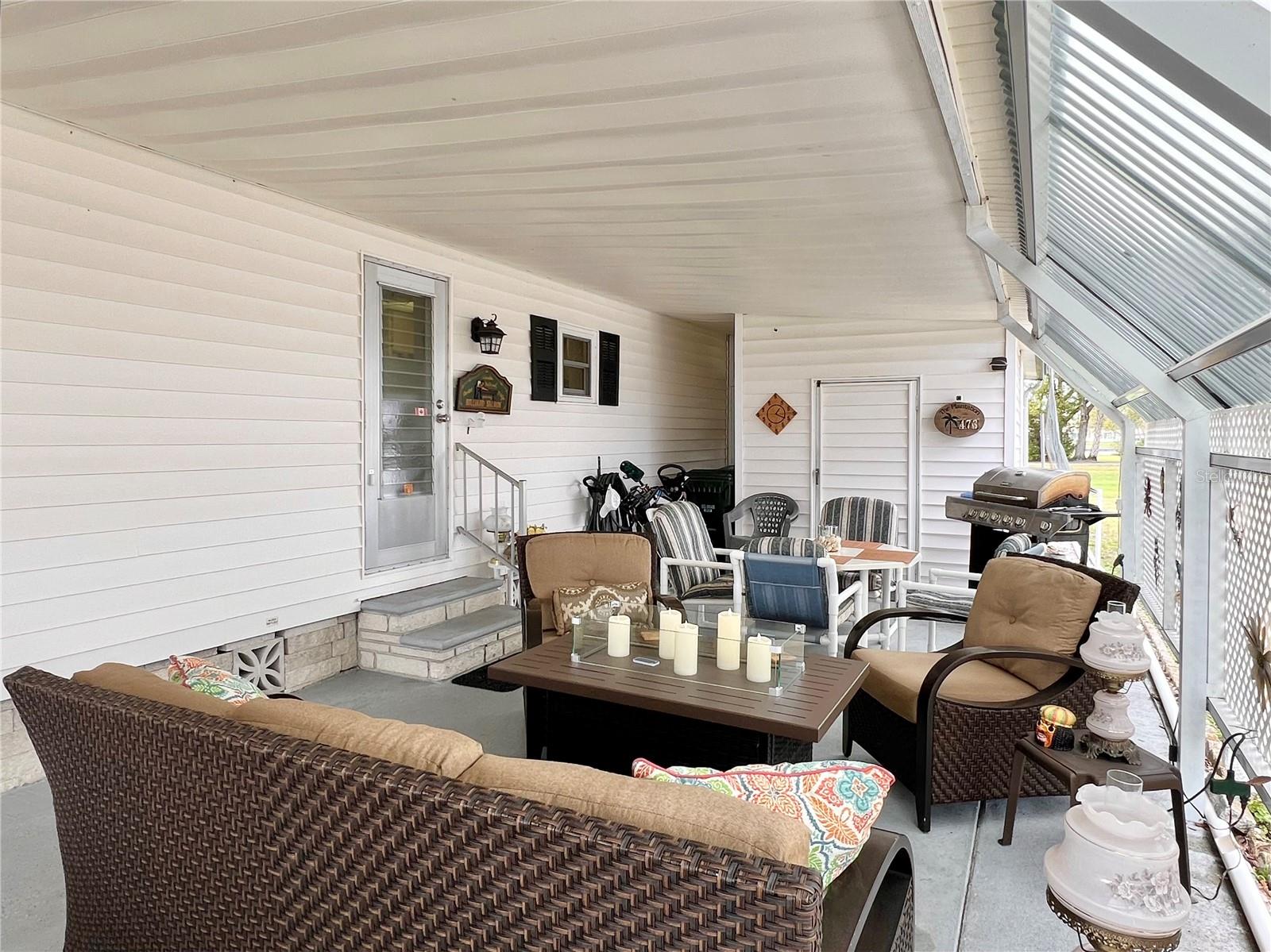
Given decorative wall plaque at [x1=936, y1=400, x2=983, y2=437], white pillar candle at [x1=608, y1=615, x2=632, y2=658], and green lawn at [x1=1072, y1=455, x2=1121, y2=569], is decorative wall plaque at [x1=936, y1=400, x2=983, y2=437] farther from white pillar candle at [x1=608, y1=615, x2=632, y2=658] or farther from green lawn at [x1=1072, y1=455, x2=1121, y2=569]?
white pillar candle at [x1=608, y1=615, x2=632, y2=658]

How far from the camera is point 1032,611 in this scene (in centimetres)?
341

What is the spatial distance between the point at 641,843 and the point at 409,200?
4198 millimetres

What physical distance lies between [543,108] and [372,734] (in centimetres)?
246

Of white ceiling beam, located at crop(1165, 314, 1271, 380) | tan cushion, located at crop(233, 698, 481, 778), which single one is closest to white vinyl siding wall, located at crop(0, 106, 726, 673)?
tan cushion, located at crop(233, 698, 481, 778)

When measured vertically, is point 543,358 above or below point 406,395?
above

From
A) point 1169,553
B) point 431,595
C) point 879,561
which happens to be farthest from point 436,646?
point 1169,553

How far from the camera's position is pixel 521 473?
22.5ft

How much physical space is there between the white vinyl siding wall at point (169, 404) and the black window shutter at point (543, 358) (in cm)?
117

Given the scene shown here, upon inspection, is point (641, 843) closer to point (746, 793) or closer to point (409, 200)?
point (746, 793)

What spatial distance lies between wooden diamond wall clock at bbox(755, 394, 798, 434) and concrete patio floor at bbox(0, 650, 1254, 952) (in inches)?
200

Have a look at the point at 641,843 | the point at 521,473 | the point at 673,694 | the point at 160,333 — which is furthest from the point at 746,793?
the point at 521,473

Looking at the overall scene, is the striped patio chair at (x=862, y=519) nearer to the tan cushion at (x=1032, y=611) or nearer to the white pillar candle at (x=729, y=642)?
the tan cushion at (x=1032, y=611)

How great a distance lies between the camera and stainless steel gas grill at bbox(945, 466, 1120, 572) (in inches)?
214

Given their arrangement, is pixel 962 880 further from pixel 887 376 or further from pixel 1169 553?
pixel 887 376
